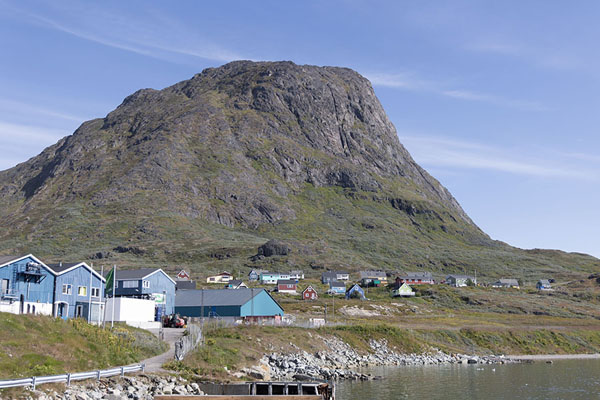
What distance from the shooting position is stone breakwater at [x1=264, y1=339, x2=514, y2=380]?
5500 cm

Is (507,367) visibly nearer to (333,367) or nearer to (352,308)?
(333,367)

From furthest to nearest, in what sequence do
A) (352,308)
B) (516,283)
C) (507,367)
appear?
(516,283) < (352,308) < (507,367)

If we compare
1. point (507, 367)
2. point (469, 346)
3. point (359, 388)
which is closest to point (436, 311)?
point (469, 346)

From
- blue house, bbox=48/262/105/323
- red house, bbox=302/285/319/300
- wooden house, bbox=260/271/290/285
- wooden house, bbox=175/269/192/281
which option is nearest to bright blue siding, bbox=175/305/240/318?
blue house, bbox=48/262/105/323

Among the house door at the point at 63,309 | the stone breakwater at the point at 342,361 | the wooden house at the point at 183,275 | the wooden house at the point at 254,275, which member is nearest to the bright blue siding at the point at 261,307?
the stone breakwater at the point at 342,361

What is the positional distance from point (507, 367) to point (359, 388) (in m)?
31.0

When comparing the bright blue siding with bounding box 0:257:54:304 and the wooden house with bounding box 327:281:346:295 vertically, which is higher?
the bright blue siding with bounding box 0:257:54:304

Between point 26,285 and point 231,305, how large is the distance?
2885 cm

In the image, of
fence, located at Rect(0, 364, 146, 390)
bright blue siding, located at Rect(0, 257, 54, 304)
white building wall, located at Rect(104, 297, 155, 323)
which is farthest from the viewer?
white building wall, located at Rect(104, 297, 155, 323)

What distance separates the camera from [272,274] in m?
173

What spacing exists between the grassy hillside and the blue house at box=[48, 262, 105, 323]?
17.3 m

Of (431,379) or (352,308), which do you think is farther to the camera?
(352,308)

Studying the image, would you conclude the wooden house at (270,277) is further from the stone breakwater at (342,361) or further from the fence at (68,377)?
the fence at (68,377)

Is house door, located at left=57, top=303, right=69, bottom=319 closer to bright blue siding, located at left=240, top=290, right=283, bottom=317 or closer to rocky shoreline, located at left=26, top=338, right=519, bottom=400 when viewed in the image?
rocky shoreline, located at left=26, top=338, right=519, bottom=400
